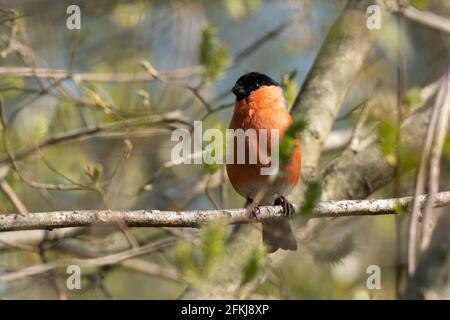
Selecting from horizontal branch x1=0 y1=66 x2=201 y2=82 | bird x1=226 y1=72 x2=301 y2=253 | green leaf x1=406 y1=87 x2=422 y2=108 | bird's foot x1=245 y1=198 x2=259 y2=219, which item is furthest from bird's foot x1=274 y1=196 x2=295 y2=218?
horizontal branch x1=0 y1=66 x2=201 y2=82

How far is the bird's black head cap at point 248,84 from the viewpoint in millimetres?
4984

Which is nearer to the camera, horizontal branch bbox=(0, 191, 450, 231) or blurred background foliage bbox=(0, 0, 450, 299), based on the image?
horizontal branch bbox=(0, 191, 450, 231)

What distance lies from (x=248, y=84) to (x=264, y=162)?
2.13ft

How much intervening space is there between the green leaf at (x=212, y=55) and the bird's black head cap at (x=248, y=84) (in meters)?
0.82

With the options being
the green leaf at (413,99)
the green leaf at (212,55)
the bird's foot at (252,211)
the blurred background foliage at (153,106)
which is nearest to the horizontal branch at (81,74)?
the blurred background foliage at (153,106)

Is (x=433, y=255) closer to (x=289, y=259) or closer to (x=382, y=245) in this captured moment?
(x=289, y=259)

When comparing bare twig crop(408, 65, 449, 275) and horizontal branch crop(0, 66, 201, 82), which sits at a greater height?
horizontal branch crop(0, 66, 201, 82)

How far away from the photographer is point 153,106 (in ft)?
18.6

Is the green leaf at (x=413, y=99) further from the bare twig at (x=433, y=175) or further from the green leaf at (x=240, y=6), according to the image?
the bare twig at (x=433, y=175)

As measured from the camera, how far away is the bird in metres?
4.66

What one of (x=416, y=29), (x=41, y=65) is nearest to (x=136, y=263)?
(x=41, y=65)

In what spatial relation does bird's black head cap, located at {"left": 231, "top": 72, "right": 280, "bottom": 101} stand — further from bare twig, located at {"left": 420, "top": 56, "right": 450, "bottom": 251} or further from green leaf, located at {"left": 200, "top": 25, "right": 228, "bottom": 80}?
bare twig, located at {"left": 420, "top": 56, "right": 450, "bottom": 251}

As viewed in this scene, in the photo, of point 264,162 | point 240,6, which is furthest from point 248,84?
point 264,162

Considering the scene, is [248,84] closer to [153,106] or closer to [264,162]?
[264,162]
